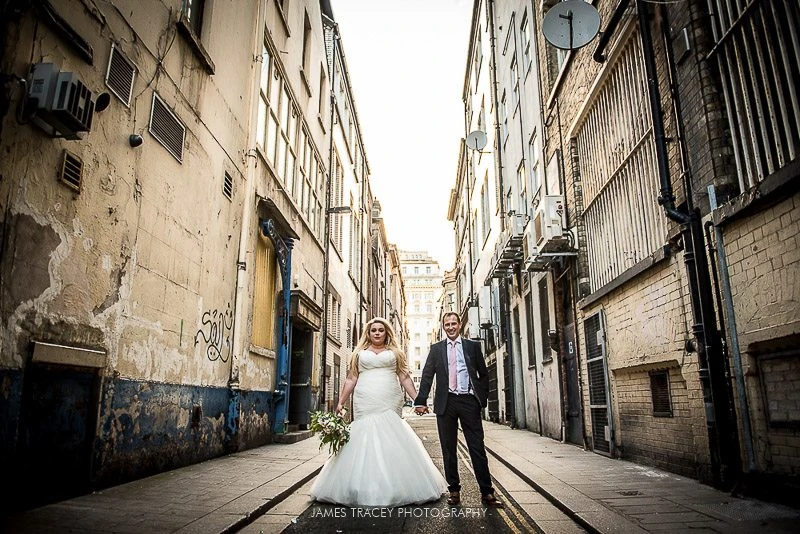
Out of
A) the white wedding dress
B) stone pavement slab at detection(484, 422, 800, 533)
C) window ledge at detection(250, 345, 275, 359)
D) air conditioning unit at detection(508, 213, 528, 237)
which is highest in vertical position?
air conditioning unit at detection(508, 213, 528, 237)

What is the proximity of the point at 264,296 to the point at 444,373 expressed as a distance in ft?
22.6

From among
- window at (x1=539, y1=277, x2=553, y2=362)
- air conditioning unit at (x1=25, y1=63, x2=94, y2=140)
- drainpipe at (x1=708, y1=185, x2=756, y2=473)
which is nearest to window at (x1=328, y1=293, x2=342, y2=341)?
window at (x1=539, y1=277, x2=553, y2=362)

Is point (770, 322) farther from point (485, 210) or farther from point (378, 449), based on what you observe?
point (485, 210)

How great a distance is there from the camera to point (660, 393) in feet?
24.1

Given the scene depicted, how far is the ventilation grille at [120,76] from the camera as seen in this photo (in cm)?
587

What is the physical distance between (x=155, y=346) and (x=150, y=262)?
1024 mm

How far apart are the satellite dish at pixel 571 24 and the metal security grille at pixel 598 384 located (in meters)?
4.50

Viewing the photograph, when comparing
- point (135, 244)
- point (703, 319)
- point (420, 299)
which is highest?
point (420, 299)

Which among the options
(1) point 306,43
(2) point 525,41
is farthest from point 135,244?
(2) point 525,41

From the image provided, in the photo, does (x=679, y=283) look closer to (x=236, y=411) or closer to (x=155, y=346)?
(x=155, y=346)

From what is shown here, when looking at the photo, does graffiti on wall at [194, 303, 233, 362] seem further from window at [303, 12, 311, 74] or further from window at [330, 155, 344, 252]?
window at [330, 155, 344, 252]

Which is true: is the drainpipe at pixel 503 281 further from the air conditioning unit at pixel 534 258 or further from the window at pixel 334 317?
the air conditioning unit at pixel 534 258

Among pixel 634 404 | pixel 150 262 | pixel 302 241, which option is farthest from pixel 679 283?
pixel 302 241

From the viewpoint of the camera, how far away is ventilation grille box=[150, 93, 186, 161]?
681 centimetres
